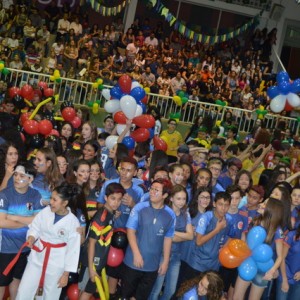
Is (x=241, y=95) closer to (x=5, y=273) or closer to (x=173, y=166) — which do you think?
(x=173, y=166)

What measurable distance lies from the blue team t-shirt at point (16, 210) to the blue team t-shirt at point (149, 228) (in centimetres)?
87

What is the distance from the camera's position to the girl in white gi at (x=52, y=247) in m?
5.14

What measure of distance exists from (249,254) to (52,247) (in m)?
1.77

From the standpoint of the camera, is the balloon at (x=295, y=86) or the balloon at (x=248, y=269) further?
the balloon at (x=295, y=86)

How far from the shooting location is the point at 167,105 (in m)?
13.8

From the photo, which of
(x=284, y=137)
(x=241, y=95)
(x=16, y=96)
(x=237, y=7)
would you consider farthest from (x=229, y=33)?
(x=16, y=96)

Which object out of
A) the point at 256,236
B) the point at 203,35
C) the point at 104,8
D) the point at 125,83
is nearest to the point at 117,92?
the point at 125,83

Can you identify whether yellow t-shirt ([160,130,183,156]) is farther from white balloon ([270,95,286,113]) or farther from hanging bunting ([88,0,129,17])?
hanging bunting ([88,0,129,17])

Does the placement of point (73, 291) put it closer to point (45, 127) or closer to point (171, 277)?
point (171, 277)

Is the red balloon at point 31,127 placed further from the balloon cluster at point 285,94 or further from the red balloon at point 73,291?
the balloon cluster at point 285,94

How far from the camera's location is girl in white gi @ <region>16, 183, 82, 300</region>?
5.14m

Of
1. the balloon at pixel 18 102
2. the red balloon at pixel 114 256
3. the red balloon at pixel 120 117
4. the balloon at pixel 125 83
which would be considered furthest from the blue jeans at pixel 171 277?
the balloon at pixel 18 102

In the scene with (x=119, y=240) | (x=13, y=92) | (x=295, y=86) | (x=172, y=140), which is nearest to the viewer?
(x=119, y=240)

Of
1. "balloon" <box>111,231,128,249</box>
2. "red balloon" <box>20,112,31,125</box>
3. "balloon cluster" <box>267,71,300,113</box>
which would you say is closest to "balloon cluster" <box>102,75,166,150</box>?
"red balloon" <box>20,112,31,125</box>
